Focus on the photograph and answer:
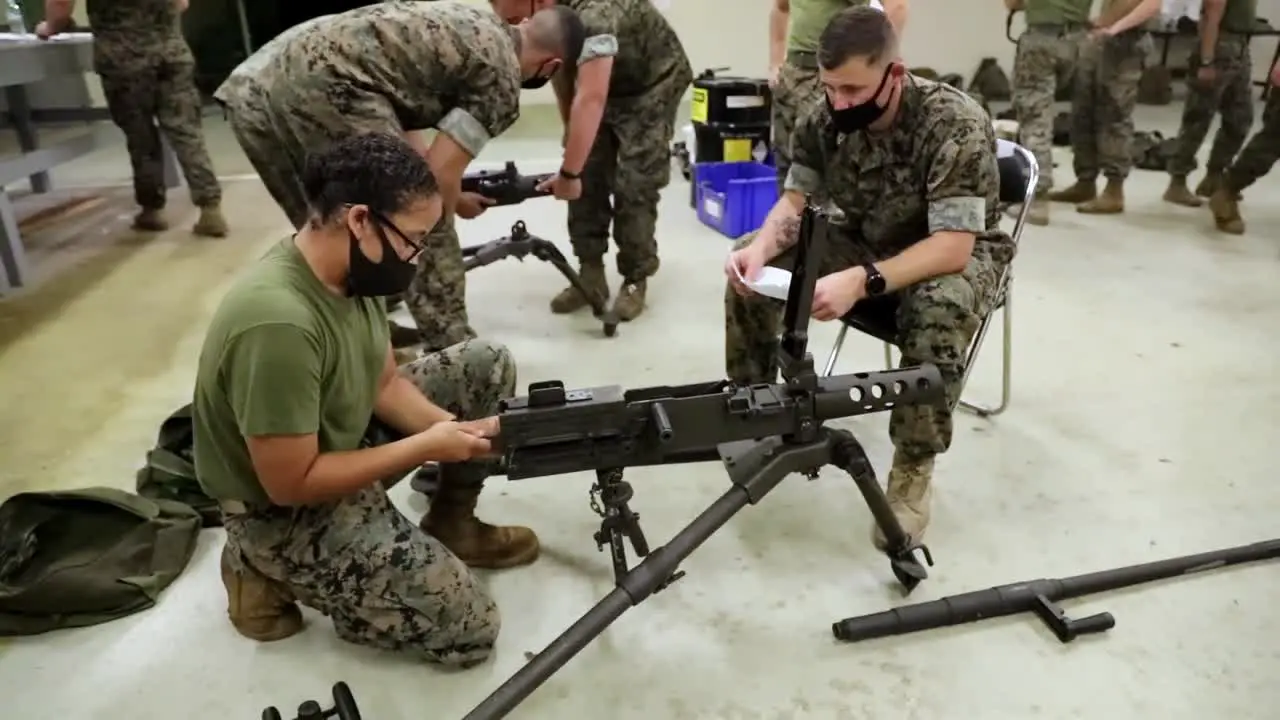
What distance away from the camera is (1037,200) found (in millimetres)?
4375

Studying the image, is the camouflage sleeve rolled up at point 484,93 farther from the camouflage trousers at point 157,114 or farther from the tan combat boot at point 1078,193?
the tan combat boot at point 1078,193

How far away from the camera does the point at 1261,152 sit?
3914 millimetres

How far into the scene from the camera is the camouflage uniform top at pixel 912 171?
6.21 feet

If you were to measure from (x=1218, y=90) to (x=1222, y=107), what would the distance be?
0.27 ft

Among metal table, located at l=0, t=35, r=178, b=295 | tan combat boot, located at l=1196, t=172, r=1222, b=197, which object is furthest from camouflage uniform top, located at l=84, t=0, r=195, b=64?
tan combat boot, located at l=1196, t=172, r=1222, b=197

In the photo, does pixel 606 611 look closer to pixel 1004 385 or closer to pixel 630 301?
pixel 1004 385

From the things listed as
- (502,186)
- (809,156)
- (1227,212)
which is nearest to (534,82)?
(502,186)

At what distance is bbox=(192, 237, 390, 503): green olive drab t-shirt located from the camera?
138cm

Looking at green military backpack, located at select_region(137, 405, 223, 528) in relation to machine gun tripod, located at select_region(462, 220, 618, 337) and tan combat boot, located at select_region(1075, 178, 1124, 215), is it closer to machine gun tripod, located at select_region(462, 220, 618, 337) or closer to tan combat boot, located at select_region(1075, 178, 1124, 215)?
machine gun tripod, located at select_region(462, 220, 618, 337)

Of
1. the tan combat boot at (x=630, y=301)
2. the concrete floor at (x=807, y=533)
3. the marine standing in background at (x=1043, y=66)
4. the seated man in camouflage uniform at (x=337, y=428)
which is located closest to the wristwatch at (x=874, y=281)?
the concrete floor at (x=807, y=533)

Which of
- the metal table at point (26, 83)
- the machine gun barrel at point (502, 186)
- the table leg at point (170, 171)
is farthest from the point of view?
the table leg at point (170, 171)

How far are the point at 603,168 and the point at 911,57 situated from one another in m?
4.90

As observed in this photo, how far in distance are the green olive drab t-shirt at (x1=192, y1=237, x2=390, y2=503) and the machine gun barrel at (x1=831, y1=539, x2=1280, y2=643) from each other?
968 millimetres

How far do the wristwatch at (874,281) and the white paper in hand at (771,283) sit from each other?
0.52 feet
